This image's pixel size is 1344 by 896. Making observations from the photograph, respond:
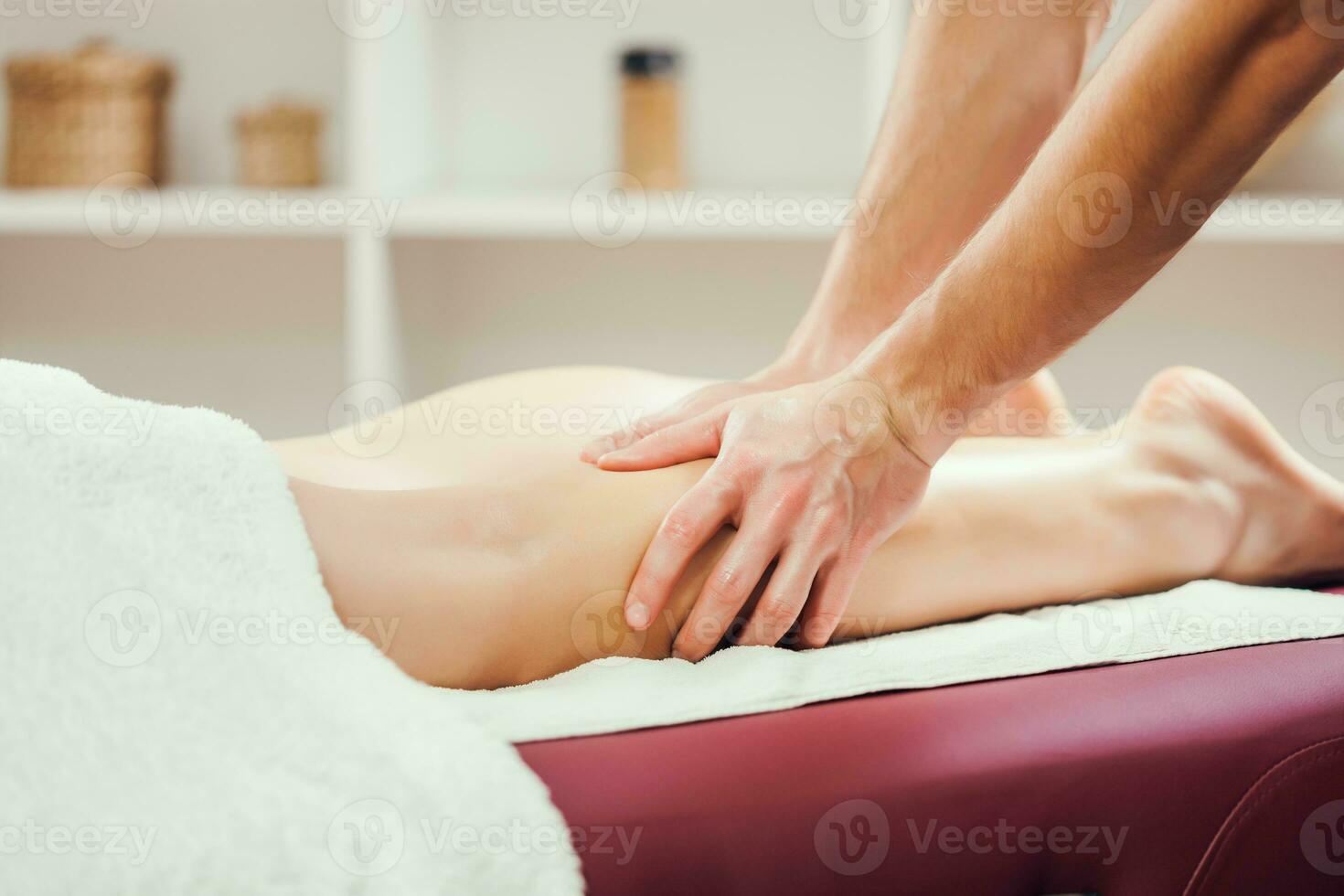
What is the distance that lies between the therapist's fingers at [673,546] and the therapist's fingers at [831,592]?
3.4 inches

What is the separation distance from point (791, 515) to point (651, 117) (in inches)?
50.7

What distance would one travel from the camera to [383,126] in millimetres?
1791

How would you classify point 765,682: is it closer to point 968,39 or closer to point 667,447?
point 667,447

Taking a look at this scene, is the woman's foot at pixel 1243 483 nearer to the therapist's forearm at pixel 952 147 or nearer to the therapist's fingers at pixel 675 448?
the therapist's forearm at pixel 952 147

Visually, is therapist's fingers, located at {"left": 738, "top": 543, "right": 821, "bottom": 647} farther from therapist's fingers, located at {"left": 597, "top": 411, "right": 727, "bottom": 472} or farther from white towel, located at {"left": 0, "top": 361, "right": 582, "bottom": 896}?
white towel, located at {"left": 0, "top": 361, "right": 582, "bottom": 896}

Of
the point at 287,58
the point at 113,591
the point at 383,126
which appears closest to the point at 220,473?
the point at 113,591

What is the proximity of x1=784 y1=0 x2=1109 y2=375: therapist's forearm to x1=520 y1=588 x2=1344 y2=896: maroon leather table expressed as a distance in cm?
47

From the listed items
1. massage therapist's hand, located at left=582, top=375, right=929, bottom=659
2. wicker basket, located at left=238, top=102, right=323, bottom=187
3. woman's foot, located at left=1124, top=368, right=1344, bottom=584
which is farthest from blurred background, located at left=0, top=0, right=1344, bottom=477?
massage therapist's hand, located at left=582, top=375, right=929, bottom=659

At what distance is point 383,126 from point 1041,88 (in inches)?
41.8

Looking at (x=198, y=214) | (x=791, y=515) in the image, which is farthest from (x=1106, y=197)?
(x=198, y=214)

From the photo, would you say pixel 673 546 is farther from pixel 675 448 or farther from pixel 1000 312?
pixel 1000 312

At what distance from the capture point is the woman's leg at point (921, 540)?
0.73m

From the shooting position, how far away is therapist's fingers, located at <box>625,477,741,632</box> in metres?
0.76

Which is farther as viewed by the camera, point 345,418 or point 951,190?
point 345,418
